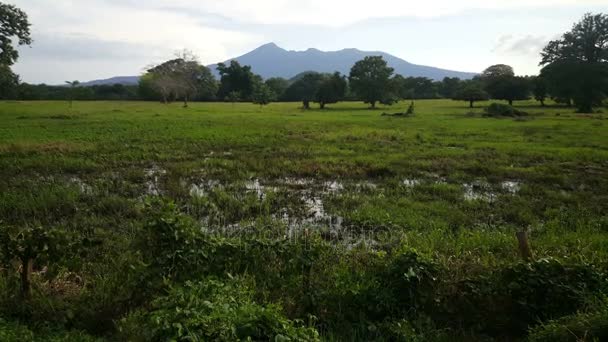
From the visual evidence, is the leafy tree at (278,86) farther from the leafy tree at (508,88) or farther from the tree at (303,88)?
the leafy tree at (508,88)

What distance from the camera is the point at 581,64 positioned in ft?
169

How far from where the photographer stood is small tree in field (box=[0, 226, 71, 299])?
19.2 ft

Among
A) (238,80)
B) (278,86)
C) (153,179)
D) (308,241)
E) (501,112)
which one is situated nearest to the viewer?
(308,241)

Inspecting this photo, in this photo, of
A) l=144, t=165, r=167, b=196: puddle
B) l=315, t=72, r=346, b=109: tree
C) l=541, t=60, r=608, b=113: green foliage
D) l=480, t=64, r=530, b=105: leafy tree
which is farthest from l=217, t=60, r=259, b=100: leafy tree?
l=144, t=165, r=167, b=196: puddle

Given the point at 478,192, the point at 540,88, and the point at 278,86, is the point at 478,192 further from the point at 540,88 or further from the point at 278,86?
the point at 278,86

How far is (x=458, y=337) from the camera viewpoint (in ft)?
18.3

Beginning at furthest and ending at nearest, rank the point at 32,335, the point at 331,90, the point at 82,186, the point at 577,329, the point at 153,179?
the point at 331,90 → the point at 153,179 → the point at 82,186 → the point at 32,335 → the point at 577,329

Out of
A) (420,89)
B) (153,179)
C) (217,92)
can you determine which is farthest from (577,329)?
(420,89)

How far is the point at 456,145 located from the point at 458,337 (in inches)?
751

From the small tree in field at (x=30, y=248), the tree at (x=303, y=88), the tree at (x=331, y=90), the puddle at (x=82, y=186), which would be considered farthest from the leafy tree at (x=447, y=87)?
the small tree in field at (x=30, y=248)

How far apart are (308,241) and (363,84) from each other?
200 ft

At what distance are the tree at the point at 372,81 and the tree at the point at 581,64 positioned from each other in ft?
68.0

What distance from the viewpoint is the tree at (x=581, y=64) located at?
4966 centimetres

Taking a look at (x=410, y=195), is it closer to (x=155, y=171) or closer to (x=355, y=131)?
(x=155, y=171)
